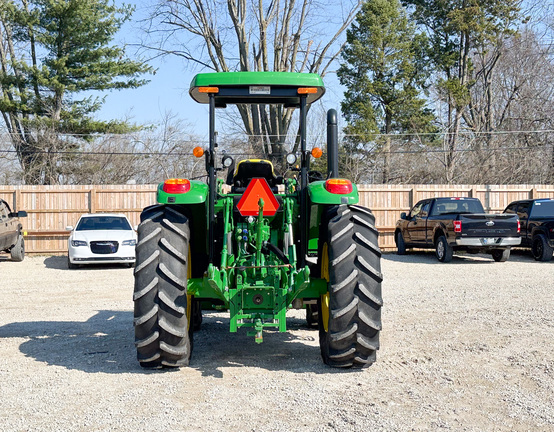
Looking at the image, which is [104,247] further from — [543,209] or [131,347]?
[543,209]

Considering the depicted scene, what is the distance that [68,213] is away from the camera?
20.9 metres

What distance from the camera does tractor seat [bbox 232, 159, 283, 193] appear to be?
21.3 ft

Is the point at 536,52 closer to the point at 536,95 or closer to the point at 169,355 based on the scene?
the point at 536,95

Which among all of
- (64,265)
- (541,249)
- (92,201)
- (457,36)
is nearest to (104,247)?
(64,265)

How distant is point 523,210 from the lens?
18578mm

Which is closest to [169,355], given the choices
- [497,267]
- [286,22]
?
[497,267]

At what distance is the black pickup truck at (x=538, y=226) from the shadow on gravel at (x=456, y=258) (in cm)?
51

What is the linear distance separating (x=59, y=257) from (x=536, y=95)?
28407 millimetres

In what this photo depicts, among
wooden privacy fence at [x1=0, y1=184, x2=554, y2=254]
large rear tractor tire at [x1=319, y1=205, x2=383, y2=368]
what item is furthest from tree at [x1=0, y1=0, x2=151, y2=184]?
large rear tractor tire at [x1=319, y1=205, x2=383, y2=368]

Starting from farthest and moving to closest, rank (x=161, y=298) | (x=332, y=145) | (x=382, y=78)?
(x=382, y=78) → (x=332, y=145) → (x=161, y=298)

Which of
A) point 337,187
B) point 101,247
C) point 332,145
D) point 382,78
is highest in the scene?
point 382,78

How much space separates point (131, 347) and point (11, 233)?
12.8 metres

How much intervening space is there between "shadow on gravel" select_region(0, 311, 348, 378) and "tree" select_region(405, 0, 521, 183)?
25.9m

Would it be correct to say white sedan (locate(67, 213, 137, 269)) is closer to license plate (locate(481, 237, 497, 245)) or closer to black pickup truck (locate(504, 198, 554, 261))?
license plate (locate(481, 237, 497, 245))
